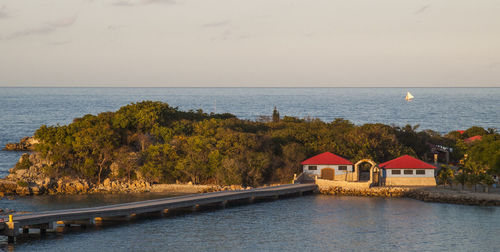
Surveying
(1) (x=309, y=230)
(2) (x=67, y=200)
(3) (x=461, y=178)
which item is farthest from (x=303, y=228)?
(2) (x=67, y=200)

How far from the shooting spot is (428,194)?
5394 centimetres

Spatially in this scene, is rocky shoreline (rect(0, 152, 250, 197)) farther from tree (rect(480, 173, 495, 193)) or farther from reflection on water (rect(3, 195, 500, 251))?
tree (rect(480, 173, 495, 193))

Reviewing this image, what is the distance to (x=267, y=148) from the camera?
204 ft

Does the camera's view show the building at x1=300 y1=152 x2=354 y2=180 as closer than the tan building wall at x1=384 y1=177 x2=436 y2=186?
No

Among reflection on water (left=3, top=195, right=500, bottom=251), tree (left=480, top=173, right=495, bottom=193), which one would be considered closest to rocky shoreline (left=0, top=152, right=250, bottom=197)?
reflection on water (left=3, top=195, right=500, bottom=251)

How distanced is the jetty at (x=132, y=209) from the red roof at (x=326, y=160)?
2.82m

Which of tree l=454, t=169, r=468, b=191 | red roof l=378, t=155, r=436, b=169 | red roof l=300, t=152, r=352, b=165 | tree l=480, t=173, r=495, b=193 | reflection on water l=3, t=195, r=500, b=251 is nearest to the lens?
reflection on water l=3, t=195, r=500, b=251

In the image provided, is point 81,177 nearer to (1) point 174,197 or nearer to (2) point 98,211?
(1) point 174,197

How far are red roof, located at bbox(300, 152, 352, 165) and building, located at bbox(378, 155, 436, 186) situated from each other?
3469mm

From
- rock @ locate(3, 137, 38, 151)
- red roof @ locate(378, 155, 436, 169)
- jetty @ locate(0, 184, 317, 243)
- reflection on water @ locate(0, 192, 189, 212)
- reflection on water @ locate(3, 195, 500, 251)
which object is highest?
red roof @ locate(378, 155, 436, 169)

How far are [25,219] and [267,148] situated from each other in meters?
27.3

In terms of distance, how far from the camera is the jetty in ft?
131

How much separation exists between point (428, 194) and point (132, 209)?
2391 cm

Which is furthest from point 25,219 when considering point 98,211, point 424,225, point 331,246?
point 424,225
